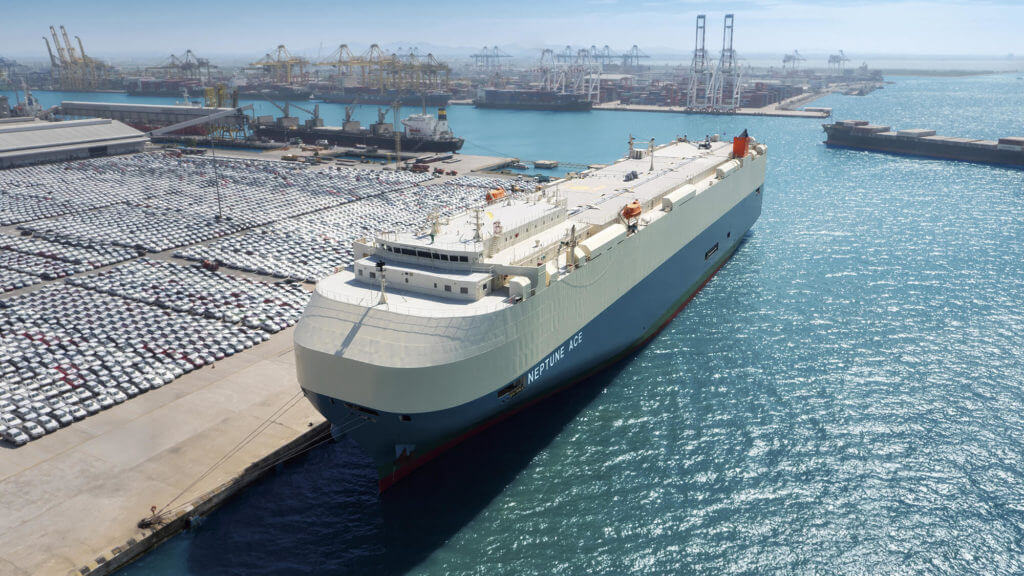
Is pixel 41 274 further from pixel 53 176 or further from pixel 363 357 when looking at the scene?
pixel 53 176

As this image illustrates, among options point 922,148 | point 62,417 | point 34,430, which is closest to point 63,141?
point 62,417

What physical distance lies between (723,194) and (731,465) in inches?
1273

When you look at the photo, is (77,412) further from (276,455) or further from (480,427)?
(480,427)

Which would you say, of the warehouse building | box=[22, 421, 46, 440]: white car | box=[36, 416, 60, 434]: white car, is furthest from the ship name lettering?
the warehouse building

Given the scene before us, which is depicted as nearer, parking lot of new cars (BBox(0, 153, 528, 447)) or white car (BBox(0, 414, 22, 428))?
white car (BBox(0, 414, 22, 428))

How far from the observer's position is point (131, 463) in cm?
2959

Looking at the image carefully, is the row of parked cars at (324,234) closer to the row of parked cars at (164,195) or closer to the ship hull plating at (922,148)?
the row of parked cars at (164,195)

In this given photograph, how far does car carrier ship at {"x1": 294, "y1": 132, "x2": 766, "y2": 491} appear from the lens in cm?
2712

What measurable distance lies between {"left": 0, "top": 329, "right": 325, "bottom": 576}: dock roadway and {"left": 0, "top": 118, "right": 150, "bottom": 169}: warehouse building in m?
95.1

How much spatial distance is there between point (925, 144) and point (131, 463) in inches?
5662

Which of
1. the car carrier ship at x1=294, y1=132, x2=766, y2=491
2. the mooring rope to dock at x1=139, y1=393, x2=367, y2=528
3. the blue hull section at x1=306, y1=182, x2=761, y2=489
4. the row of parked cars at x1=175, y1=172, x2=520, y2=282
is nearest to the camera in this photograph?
the mooring rope to dock at x1=139, y1=393, x2=367, y2=528

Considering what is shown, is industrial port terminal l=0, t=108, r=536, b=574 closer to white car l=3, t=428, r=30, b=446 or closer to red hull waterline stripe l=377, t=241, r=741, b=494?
white car l=3, t=428, r=30, b=446

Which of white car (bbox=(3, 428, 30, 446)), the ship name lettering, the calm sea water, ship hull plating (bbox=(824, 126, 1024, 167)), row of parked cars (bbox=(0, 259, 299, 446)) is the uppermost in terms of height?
ship hull plating (bbox=(824, 126, 1024, 167))

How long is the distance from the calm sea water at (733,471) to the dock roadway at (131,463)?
1.52 m
